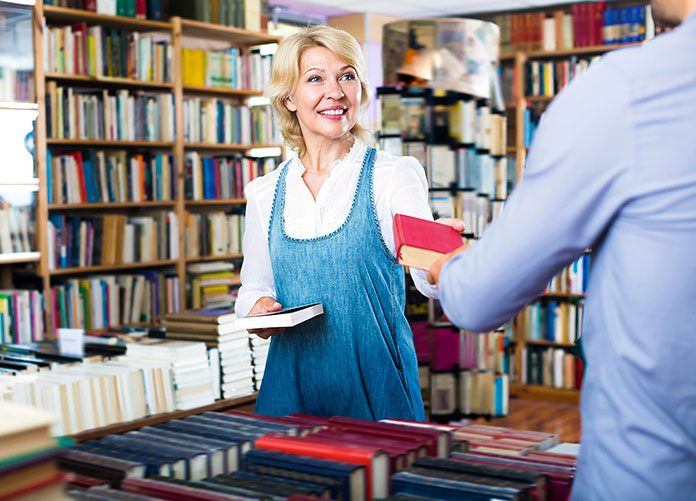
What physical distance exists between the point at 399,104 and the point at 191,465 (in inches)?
162

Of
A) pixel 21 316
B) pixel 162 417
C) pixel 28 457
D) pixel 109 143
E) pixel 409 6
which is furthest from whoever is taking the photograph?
pixel 409 6

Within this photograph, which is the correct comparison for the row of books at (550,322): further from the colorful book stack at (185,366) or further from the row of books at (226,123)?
the colorful book stack at (185,366)

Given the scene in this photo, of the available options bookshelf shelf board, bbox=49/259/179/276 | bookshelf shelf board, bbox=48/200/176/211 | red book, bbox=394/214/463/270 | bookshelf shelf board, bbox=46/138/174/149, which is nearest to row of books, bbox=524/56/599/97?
bookshelf shelf board, bbox=46/138/174/149

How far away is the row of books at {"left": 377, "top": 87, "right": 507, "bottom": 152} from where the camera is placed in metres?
5.16

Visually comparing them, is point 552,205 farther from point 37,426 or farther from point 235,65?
point 235,65

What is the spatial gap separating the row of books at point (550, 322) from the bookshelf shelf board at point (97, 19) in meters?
3.43

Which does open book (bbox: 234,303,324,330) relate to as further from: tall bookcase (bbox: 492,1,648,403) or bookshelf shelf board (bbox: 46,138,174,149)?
tall bookcase (bbox: 492,1,648,403)

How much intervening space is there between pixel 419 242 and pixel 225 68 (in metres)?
4.90

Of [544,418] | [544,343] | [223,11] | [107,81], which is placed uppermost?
[223,11]

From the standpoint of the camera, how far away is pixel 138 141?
5500 millimetres

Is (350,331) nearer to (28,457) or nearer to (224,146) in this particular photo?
(28,457)

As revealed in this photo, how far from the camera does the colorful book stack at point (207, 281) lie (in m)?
5.81

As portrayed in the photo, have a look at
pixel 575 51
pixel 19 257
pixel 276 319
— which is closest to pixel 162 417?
pixel 276 319

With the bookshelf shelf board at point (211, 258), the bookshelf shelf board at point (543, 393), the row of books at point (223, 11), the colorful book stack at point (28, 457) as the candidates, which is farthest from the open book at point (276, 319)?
the bookshelf shelf board at point (543, 393)
